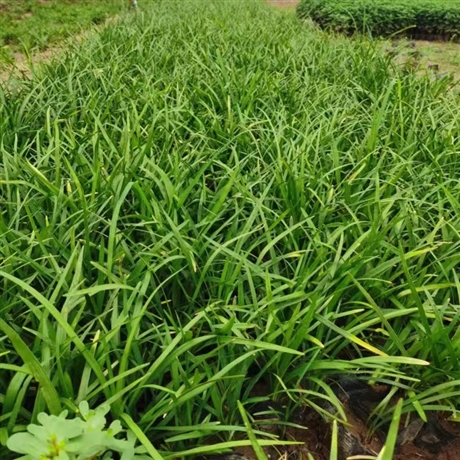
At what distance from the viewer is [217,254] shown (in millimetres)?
1520

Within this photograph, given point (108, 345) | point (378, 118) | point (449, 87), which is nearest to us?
point (108, 345)

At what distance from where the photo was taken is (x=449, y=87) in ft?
11.1

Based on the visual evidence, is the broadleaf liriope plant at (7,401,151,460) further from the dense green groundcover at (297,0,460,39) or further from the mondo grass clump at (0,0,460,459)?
the dense green groundcover at (297,0,460,39)

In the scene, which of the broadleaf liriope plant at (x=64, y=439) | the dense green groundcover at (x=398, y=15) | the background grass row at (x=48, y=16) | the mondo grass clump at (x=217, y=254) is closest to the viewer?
the broadleaf liriope plant at (x=64, y=439)

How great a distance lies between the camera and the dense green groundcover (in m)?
8.34

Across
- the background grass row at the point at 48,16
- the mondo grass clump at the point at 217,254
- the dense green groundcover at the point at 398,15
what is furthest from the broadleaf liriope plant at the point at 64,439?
the dense green groundcover at the point at 398,15

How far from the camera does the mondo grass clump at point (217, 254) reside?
121cm

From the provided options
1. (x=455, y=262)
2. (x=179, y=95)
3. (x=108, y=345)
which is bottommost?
(x=455, y=262)

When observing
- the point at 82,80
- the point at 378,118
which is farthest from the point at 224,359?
the point at 82,80

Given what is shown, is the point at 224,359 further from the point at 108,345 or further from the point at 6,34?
the point at 6,34

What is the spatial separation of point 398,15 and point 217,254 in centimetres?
820

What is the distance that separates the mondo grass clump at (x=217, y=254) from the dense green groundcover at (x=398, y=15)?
244 inches

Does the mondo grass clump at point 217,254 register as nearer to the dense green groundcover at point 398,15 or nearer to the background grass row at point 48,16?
the background grass row at point 48,16

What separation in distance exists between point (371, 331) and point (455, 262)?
0.34 m
